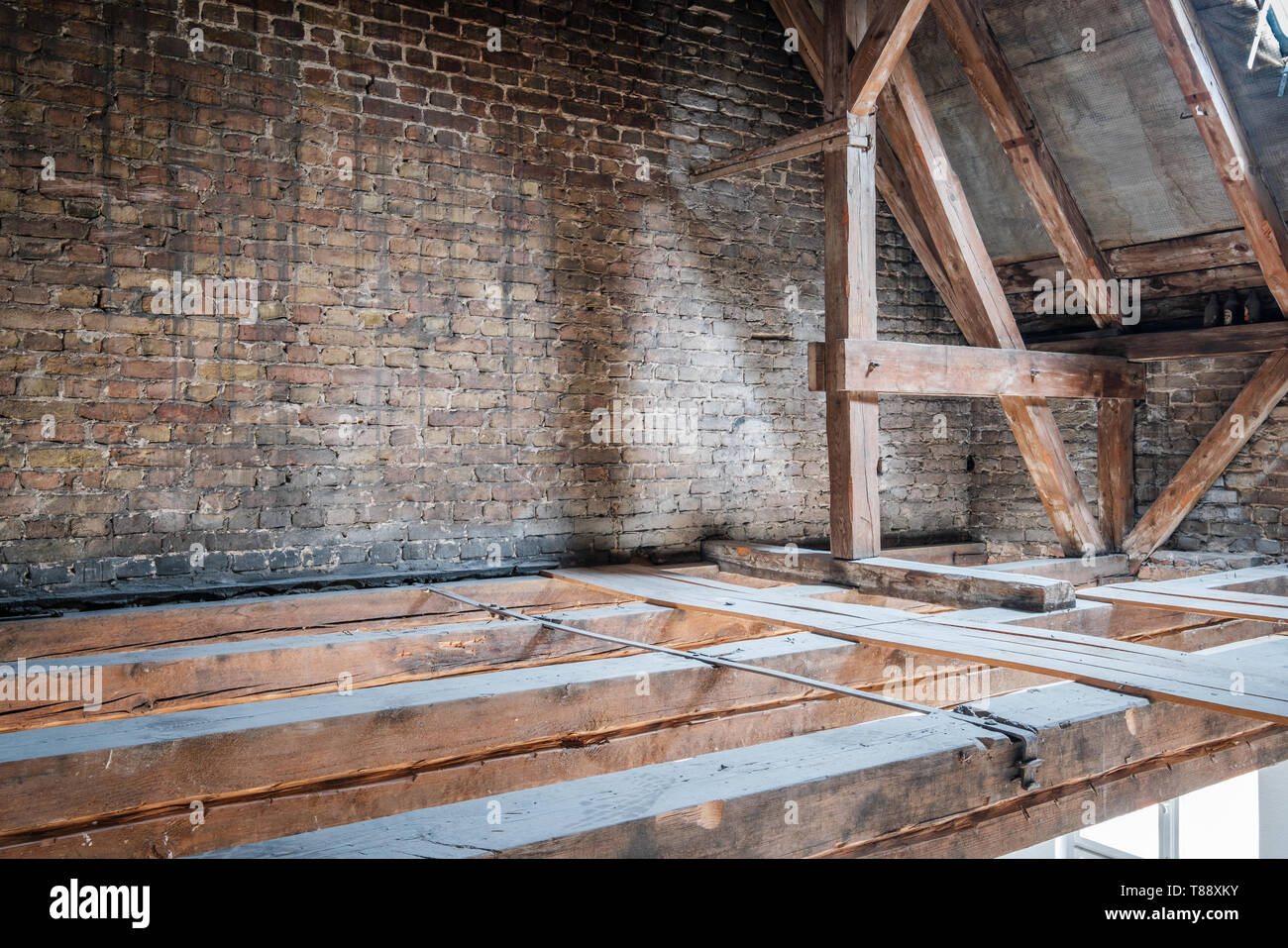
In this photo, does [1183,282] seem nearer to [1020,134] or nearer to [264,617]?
[1020,134]

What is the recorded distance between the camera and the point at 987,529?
6312mm

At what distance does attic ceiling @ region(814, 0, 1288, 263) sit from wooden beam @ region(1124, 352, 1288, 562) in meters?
0.80

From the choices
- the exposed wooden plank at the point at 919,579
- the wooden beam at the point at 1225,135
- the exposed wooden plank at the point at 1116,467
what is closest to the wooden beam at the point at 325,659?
the exposed wooden plank at the point at 919,579

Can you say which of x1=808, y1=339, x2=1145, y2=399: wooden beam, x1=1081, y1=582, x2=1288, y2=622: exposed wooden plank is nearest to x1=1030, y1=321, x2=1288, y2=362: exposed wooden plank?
x1=808, y1=339, x2=1145, y2=399: wooden beam

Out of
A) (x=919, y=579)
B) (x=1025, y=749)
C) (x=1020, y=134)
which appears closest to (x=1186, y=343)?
(x=1020, y=134)

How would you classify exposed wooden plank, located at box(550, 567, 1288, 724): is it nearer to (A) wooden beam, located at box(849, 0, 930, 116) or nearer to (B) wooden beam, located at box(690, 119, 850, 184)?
(B) wooden beam, located at box(690, 119, 850, 184)

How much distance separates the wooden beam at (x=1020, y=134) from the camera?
4.68m

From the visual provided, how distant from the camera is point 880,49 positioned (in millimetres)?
4027

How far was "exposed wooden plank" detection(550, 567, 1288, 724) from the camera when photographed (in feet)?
7.47

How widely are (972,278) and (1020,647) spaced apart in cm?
235

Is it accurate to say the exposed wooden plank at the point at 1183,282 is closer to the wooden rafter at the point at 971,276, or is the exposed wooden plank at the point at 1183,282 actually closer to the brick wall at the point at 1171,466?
the brick wall at the point at 1171,466
